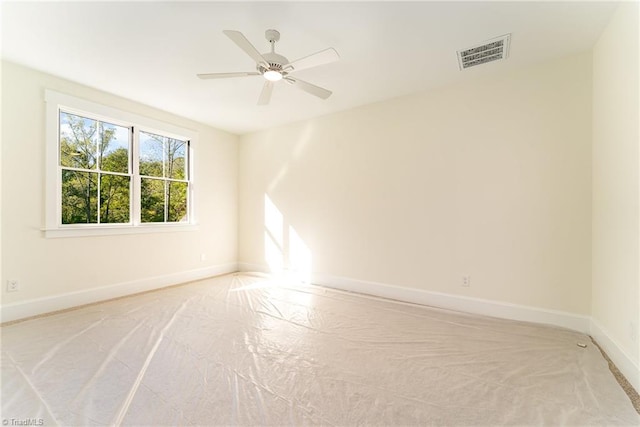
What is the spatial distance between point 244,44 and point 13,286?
339 cm

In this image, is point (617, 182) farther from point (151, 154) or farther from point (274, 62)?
point (151, 154)

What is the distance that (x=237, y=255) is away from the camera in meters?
5.28

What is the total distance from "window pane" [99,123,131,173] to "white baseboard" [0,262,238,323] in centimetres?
156

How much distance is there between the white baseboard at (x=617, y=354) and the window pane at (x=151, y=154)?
5.35m

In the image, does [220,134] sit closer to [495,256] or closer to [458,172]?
[458,172]

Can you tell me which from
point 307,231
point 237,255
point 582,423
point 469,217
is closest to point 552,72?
point 469,217

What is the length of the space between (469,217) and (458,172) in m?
0.54

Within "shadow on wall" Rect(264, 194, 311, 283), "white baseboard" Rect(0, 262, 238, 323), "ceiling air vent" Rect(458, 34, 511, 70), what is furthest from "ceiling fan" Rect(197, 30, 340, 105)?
"white baseboard" Rect(0, 262, 238, 323)

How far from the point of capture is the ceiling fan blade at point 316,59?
203 centimetres

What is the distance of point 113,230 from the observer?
3508mm

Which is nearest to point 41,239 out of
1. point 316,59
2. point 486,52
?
point 316,59

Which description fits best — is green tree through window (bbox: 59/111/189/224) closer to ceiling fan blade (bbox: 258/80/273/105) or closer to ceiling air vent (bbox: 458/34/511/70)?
ceiling fan blade (bbox: 258/80/273/105)

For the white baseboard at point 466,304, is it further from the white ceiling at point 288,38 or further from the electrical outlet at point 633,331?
the white ceiling at point 288,38

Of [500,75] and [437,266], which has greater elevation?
[500,75]
